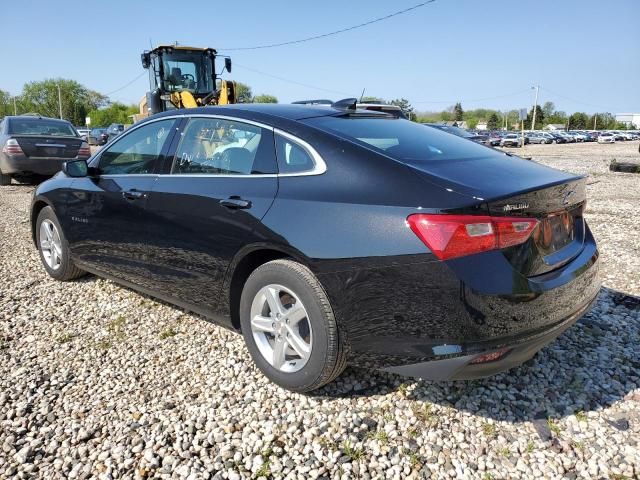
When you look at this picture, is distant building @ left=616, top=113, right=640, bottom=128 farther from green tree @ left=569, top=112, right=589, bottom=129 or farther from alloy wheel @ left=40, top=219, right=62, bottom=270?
alloy wheel @ left=40, top=219, right=62, bottom=270

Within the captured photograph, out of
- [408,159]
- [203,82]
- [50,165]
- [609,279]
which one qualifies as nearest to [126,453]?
[408,159]

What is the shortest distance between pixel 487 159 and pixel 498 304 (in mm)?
1009

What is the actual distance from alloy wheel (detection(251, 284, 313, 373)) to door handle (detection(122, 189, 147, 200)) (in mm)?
1257

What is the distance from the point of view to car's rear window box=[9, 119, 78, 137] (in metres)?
10.5

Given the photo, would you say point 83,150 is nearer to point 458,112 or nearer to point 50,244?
point 50,244

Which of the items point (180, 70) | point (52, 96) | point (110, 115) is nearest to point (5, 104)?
point (52, 96)

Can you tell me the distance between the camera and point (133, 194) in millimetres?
3520

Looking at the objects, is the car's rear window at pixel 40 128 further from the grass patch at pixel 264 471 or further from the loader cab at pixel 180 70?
the grass patch at pixel 264 471

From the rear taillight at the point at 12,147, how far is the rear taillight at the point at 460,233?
10191 millimetres

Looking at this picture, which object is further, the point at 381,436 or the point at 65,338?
the point at 65,338

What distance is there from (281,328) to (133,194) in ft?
5.23

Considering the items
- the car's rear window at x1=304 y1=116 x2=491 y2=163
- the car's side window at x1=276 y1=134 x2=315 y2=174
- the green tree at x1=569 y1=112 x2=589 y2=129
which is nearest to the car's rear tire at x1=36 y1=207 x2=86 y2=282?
the car's side window at x1=276 y1=134 x2=315 y2=174

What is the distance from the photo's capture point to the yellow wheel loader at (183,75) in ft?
45.5

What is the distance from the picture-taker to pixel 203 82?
14984 millimetres
